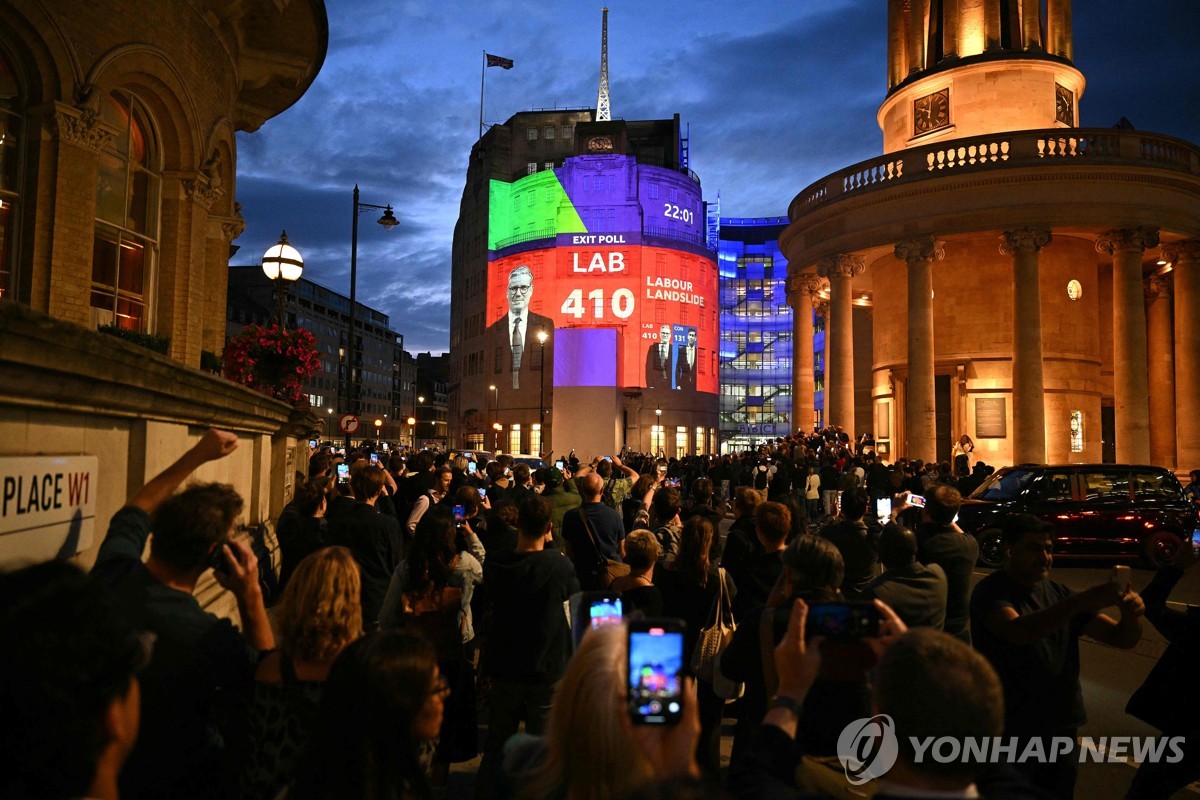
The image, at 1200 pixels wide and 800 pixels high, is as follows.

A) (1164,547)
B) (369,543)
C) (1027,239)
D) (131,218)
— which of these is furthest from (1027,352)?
(131,218)

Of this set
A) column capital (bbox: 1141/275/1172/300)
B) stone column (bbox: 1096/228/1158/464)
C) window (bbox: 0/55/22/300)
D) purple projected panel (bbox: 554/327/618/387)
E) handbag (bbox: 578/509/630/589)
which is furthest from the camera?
purple projected panel (bbox: 554/327/618/387)

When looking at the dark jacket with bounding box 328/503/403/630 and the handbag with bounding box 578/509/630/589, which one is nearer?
the dark jacket with bounding box 328/503/403/630

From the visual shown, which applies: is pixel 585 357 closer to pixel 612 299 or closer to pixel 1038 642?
pixel 612 299

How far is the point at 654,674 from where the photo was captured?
2010 millimetres

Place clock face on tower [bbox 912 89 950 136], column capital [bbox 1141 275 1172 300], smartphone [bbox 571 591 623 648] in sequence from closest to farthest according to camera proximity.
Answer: smartphone [bbox 571 591 623 648], column capital [bbox 1141 275 1172 300], clock face on tower [bbox 912 89 950 136]

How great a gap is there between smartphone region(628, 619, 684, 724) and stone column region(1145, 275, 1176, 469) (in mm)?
30573

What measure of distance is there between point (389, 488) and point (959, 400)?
22566mm

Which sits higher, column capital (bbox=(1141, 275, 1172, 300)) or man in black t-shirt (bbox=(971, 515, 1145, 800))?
column capital (bbox=(1141, 275, 1172, 300))

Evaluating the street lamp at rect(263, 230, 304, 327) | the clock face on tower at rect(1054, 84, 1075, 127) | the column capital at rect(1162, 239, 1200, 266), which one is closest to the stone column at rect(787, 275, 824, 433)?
the clock face on tower at rect(1054, 84, 1075, 127)

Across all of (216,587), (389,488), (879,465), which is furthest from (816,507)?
(216,587)

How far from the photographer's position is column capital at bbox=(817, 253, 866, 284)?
89.5ft

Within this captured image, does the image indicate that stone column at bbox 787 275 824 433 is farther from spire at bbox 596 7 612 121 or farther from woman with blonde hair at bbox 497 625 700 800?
spire at bbox 596 7 612 121

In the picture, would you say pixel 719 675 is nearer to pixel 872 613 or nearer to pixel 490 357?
pixel 872 613

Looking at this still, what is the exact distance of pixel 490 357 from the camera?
7481 cm
